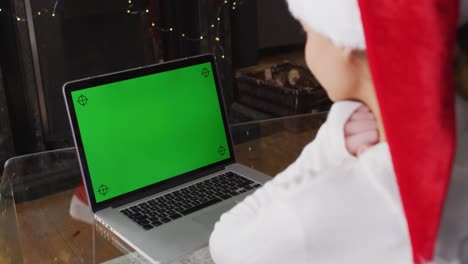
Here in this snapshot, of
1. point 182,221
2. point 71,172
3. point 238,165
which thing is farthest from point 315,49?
point 71,172

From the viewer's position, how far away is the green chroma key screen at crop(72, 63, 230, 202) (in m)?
1.19

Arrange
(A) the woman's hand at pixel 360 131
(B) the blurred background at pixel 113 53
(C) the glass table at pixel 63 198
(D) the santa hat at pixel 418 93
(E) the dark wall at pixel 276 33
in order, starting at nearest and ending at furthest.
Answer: (D) the santa hat at pixel 418 93
(A) the woman's hand at pixel 360 131
(C) the glass table at pixel 63 198
(B) the blurred background at pixel 113 53
(E) the dark wall at pixel 276 33

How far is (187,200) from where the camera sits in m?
1.21

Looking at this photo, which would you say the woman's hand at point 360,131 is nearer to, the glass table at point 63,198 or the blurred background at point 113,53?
the glass table at point 63,198

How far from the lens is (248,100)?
310 cm

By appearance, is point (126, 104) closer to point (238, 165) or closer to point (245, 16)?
point (238, 165)

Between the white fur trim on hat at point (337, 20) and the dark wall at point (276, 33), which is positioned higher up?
the white fur trim on hat at point (337, 20)

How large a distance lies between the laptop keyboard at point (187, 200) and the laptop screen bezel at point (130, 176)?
0.03m

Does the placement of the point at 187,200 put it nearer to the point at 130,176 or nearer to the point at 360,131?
the point at 130,176

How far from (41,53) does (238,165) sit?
57.9 inches

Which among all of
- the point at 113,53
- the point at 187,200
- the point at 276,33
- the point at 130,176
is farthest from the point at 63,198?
the point at 276,33

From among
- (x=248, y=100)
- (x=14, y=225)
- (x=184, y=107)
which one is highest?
(x=184, y=107)

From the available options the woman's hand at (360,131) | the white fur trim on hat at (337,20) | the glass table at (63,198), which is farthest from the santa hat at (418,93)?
the glass table at (63,198)

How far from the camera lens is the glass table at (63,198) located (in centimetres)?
109
